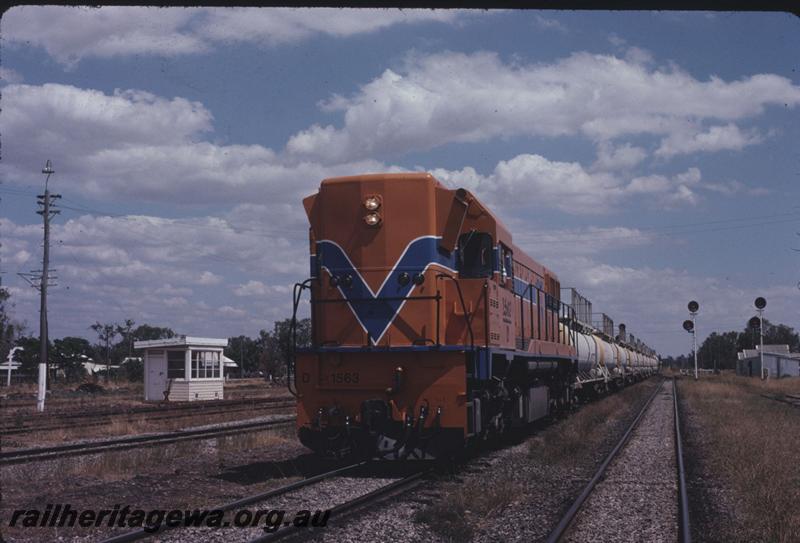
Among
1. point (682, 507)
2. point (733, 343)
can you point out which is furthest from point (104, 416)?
point (733, 343)

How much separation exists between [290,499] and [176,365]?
2853cm

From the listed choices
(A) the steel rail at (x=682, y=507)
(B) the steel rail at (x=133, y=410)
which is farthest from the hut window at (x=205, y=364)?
(A) the steel rail at (x=682, y=507)

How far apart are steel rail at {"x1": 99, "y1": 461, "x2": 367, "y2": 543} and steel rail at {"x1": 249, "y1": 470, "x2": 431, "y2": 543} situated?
3.48 ft

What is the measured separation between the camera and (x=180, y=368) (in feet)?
122

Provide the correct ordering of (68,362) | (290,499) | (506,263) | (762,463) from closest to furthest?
(290,499)
(762,463)
(506,263)
(68,362)

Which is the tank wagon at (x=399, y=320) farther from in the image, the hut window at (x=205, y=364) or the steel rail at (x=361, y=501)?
the hut window at (x=205, y=364)

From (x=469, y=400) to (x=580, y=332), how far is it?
18.8 metres

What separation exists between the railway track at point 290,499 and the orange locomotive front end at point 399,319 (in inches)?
22.0

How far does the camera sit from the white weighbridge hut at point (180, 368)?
36500 mm

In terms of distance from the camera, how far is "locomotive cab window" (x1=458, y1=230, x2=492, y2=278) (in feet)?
43.3

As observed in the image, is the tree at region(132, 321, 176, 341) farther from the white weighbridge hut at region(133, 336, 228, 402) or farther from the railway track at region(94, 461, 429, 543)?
the railway track at region(94, 461, 429, 543)

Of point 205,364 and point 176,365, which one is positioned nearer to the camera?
point 176,365

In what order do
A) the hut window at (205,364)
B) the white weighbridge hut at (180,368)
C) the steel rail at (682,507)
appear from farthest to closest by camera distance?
1. the hut window at (205,364)
2. the white weighbridge hut at (180,368)
3. the steel rail at (682,507)

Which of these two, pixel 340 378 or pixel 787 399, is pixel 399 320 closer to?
pixel 340 378
